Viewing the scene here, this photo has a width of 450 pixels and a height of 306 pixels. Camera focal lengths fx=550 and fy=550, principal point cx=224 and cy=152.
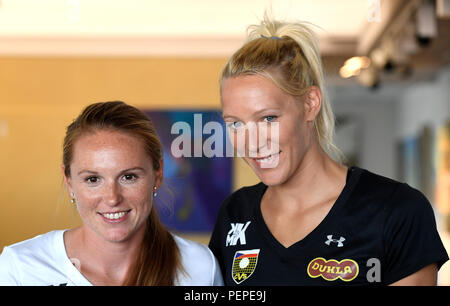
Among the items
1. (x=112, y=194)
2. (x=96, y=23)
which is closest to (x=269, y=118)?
(x=112, y=194)

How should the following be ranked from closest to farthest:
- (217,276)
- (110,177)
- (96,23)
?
1. (110,177)
2. (217,276)
3. (96,23)

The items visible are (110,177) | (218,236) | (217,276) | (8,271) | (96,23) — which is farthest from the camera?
(96,23)

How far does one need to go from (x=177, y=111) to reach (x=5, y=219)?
274mm

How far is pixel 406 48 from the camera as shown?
12.2ft

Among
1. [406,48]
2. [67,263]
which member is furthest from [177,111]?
[406,48]

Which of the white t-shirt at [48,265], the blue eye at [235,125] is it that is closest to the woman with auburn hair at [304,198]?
the blue eye at [235,125]

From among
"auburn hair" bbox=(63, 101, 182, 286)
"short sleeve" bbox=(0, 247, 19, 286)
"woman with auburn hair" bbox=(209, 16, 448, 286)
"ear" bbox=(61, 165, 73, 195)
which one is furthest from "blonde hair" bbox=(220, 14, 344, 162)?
"short sleeve" bbox=(0, 247, 19, 286)

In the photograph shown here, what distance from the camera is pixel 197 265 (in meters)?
0.88

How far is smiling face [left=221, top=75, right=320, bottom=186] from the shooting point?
0.74 meters

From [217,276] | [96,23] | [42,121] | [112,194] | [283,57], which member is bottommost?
[217,276]

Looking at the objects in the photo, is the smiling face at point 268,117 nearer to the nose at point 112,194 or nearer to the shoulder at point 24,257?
the nose at point 112,194

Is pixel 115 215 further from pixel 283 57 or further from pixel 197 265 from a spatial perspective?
pixel 283 57

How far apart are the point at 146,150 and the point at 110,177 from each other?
0.21 feet

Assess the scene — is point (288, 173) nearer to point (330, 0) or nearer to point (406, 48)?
point (330, 0)
